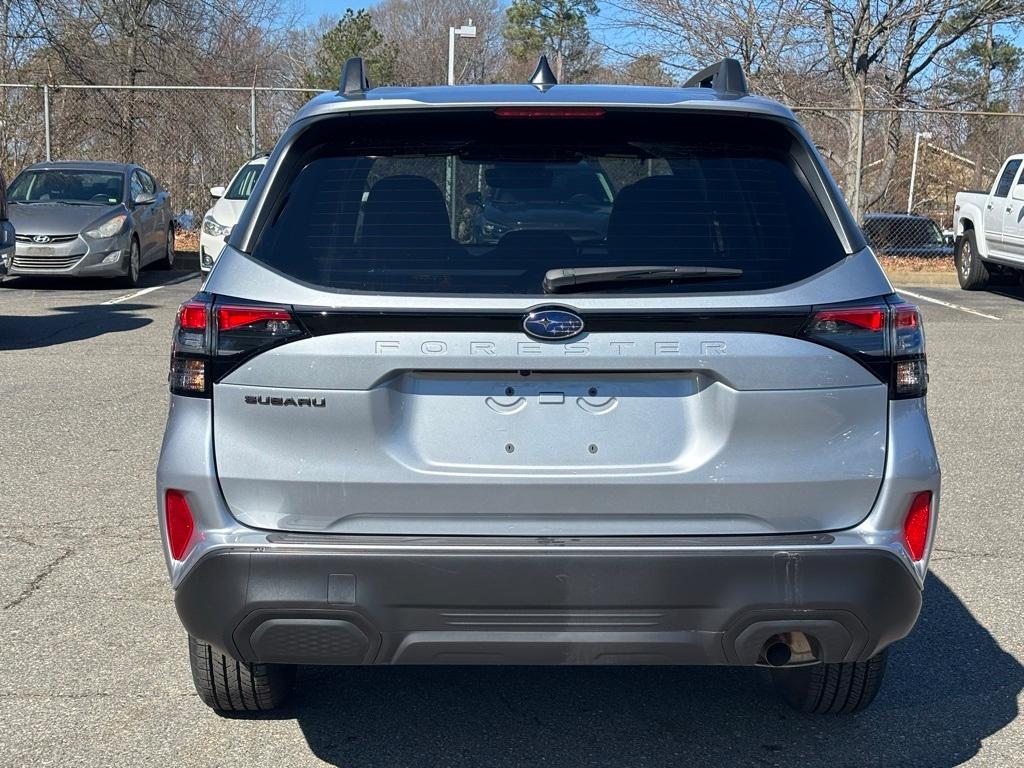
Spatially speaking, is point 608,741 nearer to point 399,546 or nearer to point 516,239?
point 399,546

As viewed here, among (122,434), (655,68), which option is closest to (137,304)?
(122,434)

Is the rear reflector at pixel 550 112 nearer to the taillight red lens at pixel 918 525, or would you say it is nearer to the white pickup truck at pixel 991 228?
the taillight red lens at pixel 918 525

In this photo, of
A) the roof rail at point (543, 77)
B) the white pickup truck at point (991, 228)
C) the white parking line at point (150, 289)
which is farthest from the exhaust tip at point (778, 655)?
the white pickup truck at point (991, 228)

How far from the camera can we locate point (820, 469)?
3027 millimetres

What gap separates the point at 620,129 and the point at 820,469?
1.02 meters

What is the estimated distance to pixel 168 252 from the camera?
704 inches

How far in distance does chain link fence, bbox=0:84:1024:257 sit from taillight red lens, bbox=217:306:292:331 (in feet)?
58.4

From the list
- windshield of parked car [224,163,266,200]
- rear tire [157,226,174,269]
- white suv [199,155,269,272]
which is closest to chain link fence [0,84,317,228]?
rear tire [157,226,174,269]

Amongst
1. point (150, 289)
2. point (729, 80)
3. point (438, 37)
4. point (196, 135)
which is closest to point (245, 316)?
point (729, 80)

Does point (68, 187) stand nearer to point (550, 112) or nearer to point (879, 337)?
point (550, 112)

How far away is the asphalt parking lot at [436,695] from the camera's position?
11.7 feet

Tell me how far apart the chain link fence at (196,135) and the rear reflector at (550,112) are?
680 inches

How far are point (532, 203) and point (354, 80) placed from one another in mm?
692

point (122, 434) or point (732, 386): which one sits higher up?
point (732, 386)
